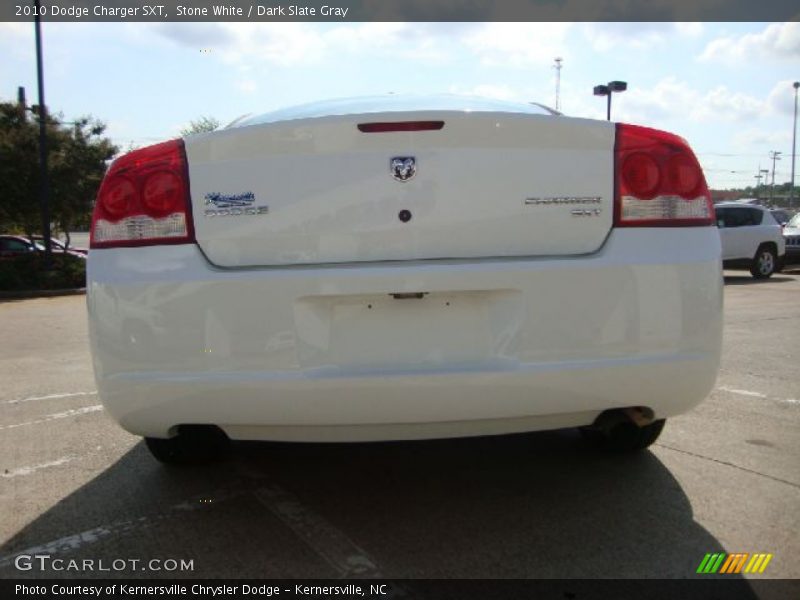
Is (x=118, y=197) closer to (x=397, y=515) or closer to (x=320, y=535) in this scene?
(x=320, y=535)

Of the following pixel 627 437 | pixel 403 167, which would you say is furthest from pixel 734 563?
pixel 403 167

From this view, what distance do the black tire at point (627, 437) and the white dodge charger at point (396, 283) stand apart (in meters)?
0.83

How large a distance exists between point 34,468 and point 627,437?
9.41 feet

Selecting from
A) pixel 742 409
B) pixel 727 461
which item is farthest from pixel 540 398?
pixel 742 409

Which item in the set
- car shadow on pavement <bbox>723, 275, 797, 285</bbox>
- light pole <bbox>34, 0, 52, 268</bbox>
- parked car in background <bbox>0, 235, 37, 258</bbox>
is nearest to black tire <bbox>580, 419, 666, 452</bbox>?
car shadow on pavement <bbox>723, 275, 797, 285</bbox>

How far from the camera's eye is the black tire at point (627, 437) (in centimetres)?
321

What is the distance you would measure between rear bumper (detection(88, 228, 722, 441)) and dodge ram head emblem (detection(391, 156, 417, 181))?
307 millimetres

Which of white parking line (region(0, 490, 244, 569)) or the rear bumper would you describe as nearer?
the rear bumper

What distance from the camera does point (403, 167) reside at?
2332mm

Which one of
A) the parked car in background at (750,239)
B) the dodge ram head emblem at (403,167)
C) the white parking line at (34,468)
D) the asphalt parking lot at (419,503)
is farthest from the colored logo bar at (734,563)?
the parked car in background at (750,239)

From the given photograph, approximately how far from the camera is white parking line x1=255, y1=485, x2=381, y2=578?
2.30 m

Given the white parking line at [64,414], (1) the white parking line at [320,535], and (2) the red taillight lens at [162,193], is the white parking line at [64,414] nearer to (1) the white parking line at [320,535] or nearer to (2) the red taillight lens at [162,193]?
(1) the white parking line at [320,535]

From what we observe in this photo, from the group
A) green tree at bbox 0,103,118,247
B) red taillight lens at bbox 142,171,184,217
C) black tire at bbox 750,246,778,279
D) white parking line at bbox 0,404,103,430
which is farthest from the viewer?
green tree at bbox 0,103,118,247

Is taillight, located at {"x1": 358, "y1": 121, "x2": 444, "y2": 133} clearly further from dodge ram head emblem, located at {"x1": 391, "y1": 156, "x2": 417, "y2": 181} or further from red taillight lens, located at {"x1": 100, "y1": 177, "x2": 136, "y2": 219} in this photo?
red taillight lens, located at {"x1": 100, "y1": 177, "x2": 136, "y2": 219}
